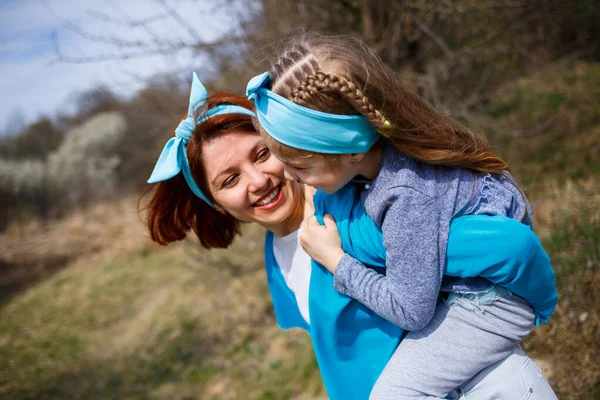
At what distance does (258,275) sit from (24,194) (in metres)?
8.45

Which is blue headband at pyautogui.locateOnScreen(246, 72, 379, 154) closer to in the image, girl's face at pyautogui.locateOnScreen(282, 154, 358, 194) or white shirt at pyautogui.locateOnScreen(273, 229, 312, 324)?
girl's face at pyautogui.locateOnScreen(282, 154, 358, 194)

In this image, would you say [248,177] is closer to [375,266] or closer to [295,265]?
[295,265]

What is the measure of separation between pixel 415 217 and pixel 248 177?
2.72 feet

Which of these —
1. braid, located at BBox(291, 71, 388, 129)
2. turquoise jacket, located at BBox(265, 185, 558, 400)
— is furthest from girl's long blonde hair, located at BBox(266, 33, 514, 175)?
turquoise jacket, located at BBox(265, 185, 558, 400)

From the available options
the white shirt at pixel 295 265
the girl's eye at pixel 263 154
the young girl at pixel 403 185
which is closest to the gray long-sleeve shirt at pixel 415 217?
the young girl at pixel 403 185

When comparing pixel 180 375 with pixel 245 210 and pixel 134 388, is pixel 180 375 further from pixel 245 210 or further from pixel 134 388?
pixel 245 210

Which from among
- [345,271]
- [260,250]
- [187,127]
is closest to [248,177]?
[187,127]

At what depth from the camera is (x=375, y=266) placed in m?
1.62

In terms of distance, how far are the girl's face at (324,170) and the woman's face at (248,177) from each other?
1.34ft

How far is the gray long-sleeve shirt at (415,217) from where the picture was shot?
1319mm

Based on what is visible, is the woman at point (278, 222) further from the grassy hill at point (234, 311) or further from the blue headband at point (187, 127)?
the grassy hill at point (234, 311)

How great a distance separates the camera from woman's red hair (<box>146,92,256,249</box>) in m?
1.95

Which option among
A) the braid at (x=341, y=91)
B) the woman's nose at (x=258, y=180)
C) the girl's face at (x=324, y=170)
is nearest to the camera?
the braid at (x=341, y=91)

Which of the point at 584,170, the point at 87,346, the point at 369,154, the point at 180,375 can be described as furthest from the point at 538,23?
the point at 87,346
